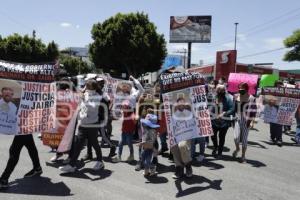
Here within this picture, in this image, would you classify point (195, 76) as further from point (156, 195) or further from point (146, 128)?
point (156, 195)

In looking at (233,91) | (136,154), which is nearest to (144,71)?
(233,91)

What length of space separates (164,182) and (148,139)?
86cm

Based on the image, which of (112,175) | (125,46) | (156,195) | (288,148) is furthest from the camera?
(125,46)

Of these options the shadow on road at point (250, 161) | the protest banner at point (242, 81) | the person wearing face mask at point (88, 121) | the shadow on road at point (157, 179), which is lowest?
the shadow on road at point (157, 179)

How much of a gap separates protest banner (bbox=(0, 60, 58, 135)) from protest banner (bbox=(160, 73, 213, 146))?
1.99 metres

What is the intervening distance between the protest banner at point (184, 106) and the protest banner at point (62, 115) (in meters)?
2.13

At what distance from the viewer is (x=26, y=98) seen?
22.4 feet

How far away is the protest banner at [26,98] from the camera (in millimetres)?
6613

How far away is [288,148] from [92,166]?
5735mm

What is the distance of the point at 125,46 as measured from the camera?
4091 cm

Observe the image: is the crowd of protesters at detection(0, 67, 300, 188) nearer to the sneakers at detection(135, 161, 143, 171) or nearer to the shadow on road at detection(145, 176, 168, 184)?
the sneakers at detection(135, 161, 143, 171)

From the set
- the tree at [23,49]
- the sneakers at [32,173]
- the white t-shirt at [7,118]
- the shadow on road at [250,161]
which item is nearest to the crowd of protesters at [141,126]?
the sneakers at [32,173]

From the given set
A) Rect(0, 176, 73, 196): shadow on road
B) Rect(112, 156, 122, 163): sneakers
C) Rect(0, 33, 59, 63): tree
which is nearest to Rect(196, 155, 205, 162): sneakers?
Rect(112, 156, 122, 163): sneakers

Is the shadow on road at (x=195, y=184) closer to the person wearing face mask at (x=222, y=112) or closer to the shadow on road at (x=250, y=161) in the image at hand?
the shadow on road at (x=250, y=161)
